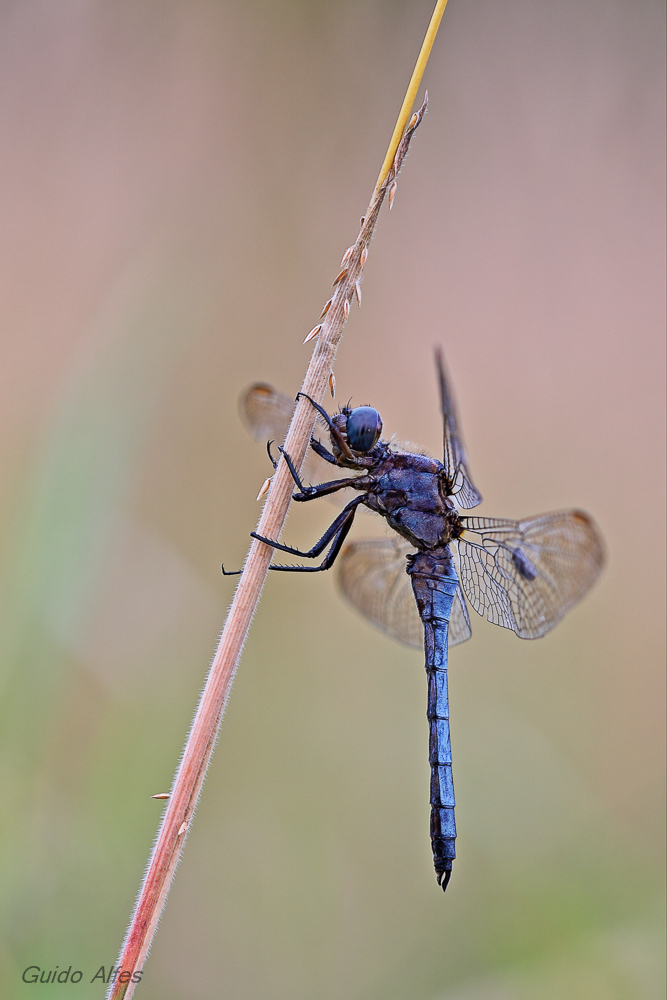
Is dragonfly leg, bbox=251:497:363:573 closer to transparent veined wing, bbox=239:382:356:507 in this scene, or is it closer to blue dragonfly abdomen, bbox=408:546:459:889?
transparent veined wing, bbox=239:382:356:507

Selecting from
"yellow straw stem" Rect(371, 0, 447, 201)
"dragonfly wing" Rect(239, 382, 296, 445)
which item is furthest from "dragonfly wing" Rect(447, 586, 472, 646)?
"yellow straw stem" Rect(371, 0, 447, 201)

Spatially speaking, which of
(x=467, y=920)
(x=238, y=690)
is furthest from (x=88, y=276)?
(x=467, y=920)

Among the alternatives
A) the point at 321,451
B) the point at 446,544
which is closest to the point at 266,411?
the point at 321,451

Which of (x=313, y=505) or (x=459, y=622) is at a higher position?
(x=313, y=505)

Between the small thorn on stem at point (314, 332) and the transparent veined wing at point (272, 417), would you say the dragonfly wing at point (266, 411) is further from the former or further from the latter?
the small thorn on stem at point (314, 332)

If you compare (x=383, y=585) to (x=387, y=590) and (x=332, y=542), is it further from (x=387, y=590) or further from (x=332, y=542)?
(x=332, y=542)

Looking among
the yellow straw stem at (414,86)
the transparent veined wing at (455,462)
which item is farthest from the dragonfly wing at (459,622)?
the yellow straw stem at (414,86)
